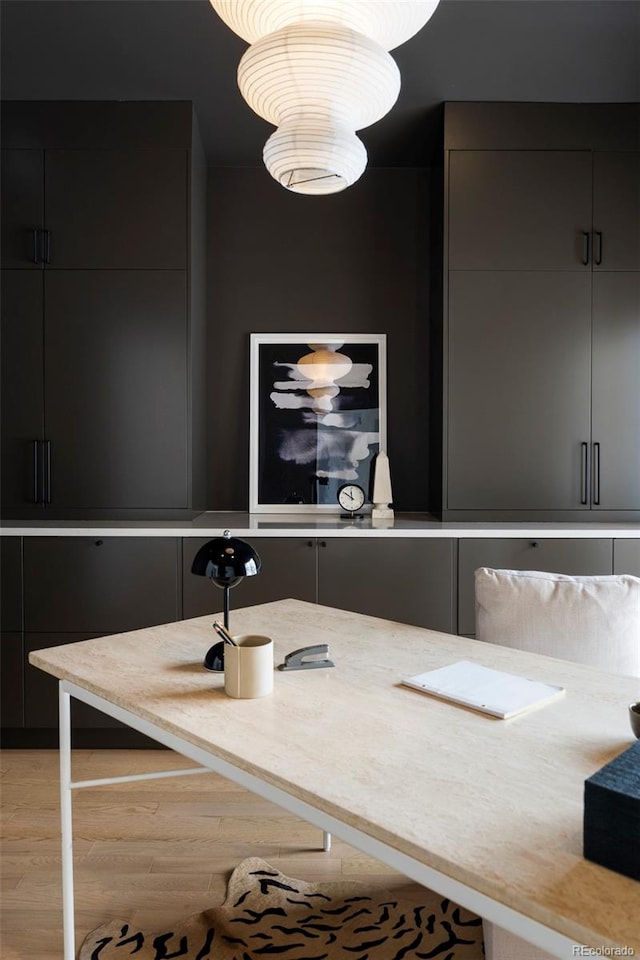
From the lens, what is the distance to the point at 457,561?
292 centimetres

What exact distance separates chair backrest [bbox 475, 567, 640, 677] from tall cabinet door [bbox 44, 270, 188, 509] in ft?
5.83

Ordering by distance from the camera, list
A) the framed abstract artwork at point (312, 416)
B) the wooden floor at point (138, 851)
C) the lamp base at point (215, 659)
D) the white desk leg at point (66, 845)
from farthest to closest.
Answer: the framed abstract artwork at point (312, 416), the wooden floor at point (138, 851), the white desk leg at point (66, 845), the lamp base at point (215, 659)

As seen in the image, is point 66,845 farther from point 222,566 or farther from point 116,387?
point 116,387

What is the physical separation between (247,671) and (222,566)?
256mm

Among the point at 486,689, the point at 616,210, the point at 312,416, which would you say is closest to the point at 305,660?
the point at 486,689

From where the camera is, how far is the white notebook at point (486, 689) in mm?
1238

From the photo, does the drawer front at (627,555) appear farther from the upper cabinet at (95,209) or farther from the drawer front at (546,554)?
the upper cabinet at (95,209)

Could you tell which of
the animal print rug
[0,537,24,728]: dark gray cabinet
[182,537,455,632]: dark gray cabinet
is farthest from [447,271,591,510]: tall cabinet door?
[0,537,24,728]: dark gray cabinet

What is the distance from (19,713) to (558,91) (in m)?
3.46

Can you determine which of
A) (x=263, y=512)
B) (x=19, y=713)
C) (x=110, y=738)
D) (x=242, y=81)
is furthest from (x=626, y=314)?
(x=19, y=713)

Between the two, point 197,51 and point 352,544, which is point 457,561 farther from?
point 197,51

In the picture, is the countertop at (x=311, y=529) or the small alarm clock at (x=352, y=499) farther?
the small alarm clock at (x=352, y=499)

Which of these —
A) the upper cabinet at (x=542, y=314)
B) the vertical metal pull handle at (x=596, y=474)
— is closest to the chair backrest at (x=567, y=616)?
the upper cabinet at (x=542, y=314)

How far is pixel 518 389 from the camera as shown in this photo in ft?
10.3
